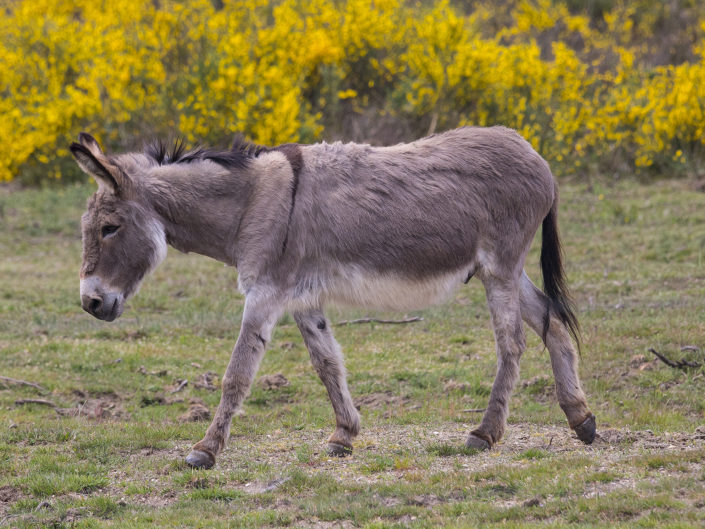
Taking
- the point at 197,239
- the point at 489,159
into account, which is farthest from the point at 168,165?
the point at 489,159

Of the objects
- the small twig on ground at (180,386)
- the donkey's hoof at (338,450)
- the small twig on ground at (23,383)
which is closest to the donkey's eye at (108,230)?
the donkey's hoof at (338,450)

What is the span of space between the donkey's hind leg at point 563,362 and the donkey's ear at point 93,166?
9.47ft

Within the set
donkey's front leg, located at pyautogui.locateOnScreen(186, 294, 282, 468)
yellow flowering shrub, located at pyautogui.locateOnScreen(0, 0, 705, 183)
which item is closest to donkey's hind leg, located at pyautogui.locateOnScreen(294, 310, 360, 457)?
donkey's front leg, located at pyautogui.locateOnScreen(186, 294, 282, 468)

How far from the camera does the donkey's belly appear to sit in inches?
225

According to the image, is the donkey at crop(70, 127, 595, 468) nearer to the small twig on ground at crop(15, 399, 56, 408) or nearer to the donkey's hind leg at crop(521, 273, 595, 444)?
the donkey's hind leg at crop(521, 273, 595, 444)

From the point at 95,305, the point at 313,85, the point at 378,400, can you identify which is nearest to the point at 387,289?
the point at 95,305

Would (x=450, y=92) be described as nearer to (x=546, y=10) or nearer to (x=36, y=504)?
(x=546, y=10)

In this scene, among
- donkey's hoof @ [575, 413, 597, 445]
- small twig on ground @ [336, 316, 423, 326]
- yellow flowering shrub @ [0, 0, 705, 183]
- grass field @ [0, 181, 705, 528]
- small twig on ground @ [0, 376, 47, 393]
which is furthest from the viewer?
yellow flowering shrub @ [0, 0, 705, 183]

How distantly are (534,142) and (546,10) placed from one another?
969cm

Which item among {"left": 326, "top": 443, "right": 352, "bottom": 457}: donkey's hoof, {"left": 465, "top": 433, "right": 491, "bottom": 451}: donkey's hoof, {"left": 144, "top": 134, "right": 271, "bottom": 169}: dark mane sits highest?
{"left": 144, "top": 134, "right": 271, "bottom": 169}: dark mane

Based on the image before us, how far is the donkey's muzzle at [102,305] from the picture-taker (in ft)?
18.2

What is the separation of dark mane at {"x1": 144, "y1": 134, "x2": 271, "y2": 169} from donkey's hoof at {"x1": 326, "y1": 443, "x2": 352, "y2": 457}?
77.8 inches

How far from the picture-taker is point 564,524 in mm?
4262

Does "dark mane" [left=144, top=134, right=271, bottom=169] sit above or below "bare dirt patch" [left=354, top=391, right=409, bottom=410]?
above
